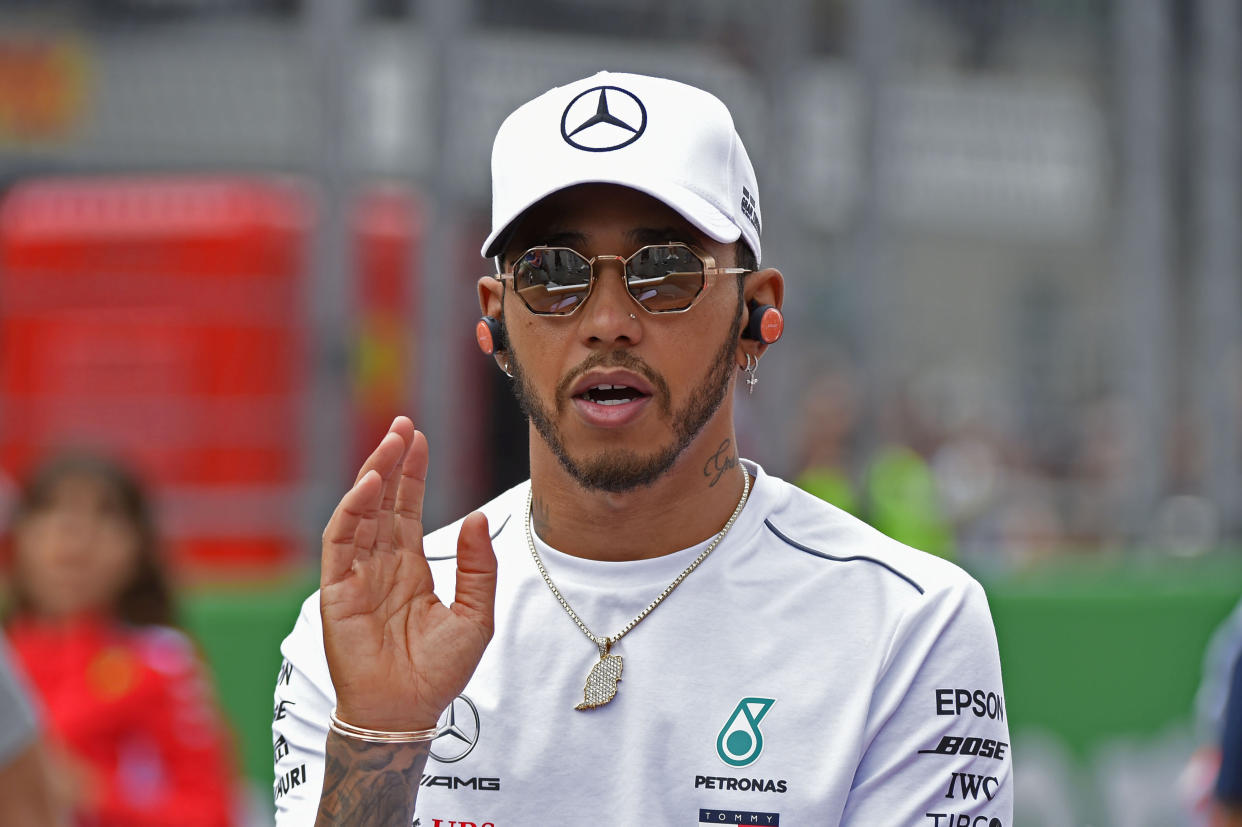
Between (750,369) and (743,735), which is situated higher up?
(750,369)

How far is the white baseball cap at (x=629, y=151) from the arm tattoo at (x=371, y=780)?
644 mm

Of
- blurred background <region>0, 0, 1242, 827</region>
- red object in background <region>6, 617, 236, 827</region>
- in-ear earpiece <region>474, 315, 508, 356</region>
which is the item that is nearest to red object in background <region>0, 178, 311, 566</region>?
blurred background <region>0, 0, 1242, 827</region>

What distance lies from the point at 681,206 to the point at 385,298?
27.5 ft

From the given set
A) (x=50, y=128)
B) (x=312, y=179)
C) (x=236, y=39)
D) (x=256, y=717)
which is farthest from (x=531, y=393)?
(x=50, y=128)

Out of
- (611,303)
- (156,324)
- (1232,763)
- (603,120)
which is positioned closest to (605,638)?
(611,303)

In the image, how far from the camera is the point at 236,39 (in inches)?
367

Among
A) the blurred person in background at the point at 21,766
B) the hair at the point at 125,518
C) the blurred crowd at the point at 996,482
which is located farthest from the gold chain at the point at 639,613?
the blurred crowd at the point at 996,482

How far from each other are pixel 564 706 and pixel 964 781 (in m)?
0.49

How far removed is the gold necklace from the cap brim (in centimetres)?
38

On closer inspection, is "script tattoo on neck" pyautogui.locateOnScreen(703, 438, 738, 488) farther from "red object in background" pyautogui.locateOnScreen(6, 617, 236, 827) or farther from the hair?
the hair

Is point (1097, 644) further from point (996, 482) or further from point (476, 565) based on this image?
point (476, 565)

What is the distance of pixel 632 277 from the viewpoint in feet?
7.22

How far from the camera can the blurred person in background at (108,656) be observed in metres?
4.63

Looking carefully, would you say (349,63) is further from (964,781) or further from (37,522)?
(964,781)
